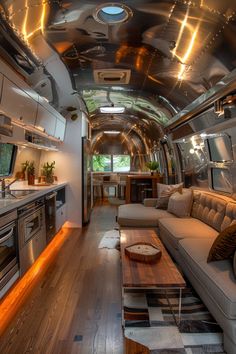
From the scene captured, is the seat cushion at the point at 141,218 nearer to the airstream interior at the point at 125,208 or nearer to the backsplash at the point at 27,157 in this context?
the airstream interior at the point at 125,208

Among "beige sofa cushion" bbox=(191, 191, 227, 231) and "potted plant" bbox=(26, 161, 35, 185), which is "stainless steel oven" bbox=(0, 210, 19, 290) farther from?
"beige sofa cushion" bbox=(191, 191, 227, 231)

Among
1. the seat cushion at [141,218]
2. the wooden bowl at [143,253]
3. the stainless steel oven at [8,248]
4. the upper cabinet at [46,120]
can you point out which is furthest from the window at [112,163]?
the stainless steel oven at [8,248]

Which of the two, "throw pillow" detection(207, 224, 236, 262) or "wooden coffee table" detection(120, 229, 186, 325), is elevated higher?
"throw pillow" detection(207, 224, 236, 262)

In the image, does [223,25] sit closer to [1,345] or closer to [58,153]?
[1,345]

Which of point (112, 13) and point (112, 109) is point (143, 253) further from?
point (112, 109)

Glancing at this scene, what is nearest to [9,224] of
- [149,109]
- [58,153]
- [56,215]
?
[56,215]

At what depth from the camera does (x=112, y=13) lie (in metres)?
2.34

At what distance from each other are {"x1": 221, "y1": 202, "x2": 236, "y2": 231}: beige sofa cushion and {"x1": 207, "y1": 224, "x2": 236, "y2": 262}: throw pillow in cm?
94

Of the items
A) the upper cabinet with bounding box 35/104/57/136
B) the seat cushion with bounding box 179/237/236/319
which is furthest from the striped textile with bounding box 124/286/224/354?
the upper cabinet with bounding box 35/104/57/136

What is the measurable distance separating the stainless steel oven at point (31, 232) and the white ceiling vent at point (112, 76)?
190 cm

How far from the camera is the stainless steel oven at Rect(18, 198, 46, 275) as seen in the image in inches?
114

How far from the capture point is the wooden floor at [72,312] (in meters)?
2.02

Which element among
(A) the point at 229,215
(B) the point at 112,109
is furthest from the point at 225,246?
(B) the point at 112,109

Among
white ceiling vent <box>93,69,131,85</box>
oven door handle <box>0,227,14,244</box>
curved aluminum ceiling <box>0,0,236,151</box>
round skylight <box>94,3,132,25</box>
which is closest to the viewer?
curved aluminum ceiling <box>0,0,236,151</box>
